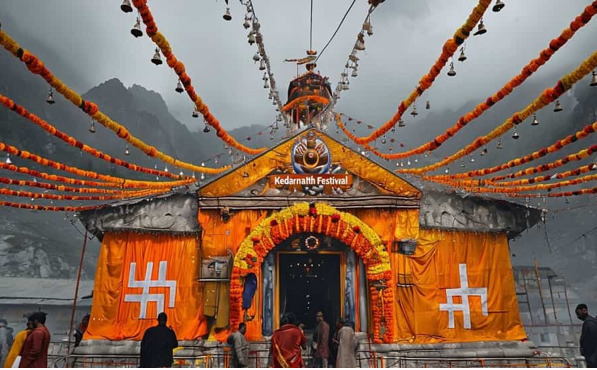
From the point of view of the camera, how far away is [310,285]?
70.9ft

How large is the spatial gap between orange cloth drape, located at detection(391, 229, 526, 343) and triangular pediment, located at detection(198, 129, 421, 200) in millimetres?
2492

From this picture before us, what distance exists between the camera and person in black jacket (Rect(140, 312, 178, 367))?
8.90 meters

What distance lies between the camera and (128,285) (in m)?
16.3

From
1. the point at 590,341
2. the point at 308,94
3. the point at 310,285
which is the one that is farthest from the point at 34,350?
the point at 308,94

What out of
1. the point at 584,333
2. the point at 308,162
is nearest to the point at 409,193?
the point at 308,162

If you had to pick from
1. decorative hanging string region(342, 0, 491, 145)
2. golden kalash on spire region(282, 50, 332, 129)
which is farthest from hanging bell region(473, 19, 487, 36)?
golden kalash on spire region(282, 50, 332, 129)

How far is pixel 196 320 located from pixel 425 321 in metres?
8.71

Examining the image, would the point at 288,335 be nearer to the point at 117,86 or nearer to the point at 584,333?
the point at 584,333

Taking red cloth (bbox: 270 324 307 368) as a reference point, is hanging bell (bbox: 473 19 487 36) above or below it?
above

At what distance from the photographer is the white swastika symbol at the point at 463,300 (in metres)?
15.8

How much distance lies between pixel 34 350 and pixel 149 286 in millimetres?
8699

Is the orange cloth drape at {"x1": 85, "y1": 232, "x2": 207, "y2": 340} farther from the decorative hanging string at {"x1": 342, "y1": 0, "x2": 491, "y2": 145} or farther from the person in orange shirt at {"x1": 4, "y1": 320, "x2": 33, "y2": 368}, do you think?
the decorative hanging string at {"x1": 342, "y1": 0, "x2": 491, "y2": 145}

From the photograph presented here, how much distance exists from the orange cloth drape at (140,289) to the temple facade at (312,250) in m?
0.04

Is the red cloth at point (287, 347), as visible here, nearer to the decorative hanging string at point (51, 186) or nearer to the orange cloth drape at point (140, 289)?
the orange cloth drape at point (140, 289)
